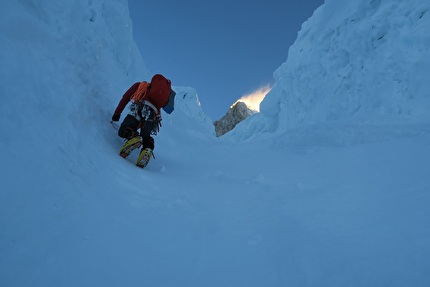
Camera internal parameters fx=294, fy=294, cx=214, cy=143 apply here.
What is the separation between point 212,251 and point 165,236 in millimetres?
347

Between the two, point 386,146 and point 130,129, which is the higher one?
point 386,146

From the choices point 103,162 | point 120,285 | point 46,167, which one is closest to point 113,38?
point 103,162

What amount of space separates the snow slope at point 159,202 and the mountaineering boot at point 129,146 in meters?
0.27

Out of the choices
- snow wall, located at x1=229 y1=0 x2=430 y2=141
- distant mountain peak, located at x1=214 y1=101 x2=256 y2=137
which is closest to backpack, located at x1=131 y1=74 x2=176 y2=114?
snow wall, located at x1=229 y1=0 x2=430 y2=141

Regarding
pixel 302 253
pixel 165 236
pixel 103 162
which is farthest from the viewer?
pixel 103 162

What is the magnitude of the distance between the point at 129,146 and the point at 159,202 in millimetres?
1637

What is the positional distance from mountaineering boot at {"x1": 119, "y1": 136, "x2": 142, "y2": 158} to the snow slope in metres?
0.27

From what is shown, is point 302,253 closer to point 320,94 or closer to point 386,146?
point 386,146

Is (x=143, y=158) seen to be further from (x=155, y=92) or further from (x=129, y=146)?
(x=155, y=92)

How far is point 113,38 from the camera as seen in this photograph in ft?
23.2

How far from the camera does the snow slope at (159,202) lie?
1554 mm

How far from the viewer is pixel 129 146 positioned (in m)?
4.08

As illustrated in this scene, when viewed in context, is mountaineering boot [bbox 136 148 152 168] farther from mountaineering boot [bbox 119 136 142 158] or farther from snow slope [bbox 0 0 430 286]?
snow slope [bbox 0 0 430 286]

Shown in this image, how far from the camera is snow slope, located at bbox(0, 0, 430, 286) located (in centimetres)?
155
